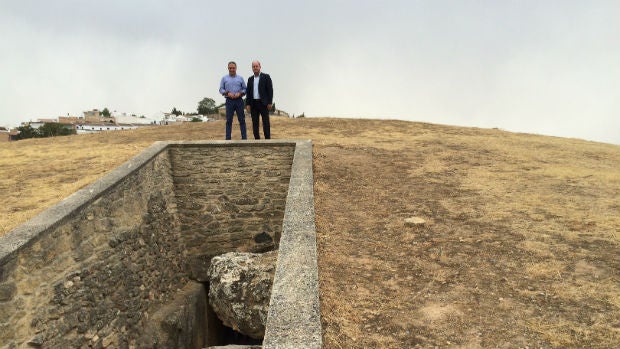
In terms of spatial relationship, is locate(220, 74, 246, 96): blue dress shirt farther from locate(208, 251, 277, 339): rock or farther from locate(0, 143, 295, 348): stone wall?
locate(208, 251, 277, 339): rock

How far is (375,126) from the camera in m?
14.3

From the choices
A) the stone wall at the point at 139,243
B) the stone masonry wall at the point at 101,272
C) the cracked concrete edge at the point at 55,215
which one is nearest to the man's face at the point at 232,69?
the stone wall at the point at 139,243

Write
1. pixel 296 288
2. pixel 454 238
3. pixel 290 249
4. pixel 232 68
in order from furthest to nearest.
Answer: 1. pixel 232 68
2. pixel 454 238
3. pixel 290 249
4. pixel 296 288

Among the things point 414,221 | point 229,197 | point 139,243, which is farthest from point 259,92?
point 414,221

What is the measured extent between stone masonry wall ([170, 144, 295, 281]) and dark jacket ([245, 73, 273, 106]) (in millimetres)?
1370

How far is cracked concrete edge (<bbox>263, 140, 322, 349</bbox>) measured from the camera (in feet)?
9.09

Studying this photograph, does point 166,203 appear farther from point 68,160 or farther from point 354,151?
point 354,151

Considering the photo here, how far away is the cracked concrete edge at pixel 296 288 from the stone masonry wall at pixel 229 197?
10.5 ft

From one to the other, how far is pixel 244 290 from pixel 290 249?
220 centimetres

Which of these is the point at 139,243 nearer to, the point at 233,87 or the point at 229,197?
the point at 229,197

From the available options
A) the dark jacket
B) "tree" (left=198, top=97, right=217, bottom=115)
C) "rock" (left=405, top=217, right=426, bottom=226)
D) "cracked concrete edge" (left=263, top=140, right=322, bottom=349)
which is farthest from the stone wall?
"tree" (left=198, top=97, right=217, bottom=115)

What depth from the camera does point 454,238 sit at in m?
4.68

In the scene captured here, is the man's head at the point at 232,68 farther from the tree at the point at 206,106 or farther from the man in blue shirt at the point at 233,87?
the tree at the point at 206,106

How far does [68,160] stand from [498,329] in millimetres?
9872
